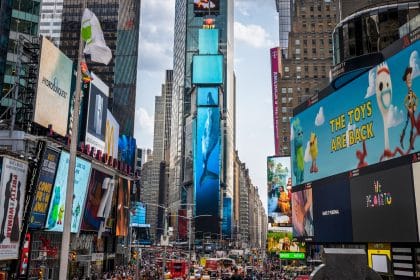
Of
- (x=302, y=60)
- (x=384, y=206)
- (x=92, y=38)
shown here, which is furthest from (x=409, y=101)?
(x=302, y=60)

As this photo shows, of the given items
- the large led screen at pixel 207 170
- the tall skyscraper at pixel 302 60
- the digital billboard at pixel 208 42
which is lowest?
the large led screen at pixel 207 170

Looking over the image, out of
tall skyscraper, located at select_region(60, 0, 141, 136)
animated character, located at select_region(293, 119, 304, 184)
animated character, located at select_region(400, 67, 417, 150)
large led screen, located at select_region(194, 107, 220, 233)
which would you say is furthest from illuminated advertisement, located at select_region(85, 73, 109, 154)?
large led screen, located at select_region(194, 107, 220, 233)

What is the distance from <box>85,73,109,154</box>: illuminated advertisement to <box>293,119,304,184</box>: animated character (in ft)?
79.9

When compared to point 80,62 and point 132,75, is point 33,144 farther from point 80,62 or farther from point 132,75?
point 132,75

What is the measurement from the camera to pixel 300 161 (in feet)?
135

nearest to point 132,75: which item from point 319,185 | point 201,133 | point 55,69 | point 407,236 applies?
point 201,133

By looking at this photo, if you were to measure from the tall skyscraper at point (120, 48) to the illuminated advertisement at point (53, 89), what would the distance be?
105 meters

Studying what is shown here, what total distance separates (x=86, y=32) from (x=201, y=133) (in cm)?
16034

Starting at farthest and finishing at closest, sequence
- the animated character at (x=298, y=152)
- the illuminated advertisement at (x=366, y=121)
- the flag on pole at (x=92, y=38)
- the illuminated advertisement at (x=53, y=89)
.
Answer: the illuminated advertisement at (x=53, y=89) < the animated character at (x=298, y=152) < the illuminated advertisement at (x=366, y=121) < the flag on pole at (x=92, y=38)

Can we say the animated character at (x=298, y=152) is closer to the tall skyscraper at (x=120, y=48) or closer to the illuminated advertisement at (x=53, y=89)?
the illuminated advertisement at (x=53, y=89)

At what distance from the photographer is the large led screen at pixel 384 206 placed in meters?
24.9

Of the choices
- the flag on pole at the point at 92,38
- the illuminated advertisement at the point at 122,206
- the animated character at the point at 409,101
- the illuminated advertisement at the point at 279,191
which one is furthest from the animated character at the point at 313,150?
the illuminated advertisement at the point at 279,191

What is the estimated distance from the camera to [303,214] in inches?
1570

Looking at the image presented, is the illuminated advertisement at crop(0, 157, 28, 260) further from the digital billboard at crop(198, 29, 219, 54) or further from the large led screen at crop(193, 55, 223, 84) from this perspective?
the digital billboard at crop(198, 29, 219, 54)
